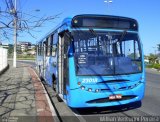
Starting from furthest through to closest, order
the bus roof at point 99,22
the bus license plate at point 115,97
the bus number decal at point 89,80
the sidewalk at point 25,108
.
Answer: the bus roof at point 99,22
the bus license plate at point 115,97
the bus number decal at point 89,80
the sidewalk at point 25,108

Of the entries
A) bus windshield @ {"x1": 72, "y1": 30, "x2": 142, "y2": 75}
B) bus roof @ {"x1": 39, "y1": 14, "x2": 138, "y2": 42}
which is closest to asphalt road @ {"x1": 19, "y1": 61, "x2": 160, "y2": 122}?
bus windshield @ {"x1": 72, "y1": 30, "x2": 142, "y2": 75}

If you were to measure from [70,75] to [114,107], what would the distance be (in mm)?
2057

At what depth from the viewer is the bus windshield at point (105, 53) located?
9664 mm

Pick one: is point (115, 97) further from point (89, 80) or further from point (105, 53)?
point (105, 53)

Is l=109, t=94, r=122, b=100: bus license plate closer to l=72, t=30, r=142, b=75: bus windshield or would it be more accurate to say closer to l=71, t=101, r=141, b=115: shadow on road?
l=72, t=30, r=142, b=75: bus windshield

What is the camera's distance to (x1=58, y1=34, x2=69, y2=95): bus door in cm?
1039

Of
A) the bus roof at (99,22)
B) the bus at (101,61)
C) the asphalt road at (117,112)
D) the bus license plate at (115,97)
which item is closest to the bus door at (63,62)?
the bus at (101,61)

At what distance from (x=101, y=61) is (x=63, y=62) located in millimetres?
1583

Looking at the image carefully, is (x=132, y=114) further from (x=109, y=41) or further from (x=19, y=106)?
(x=19, y=106)

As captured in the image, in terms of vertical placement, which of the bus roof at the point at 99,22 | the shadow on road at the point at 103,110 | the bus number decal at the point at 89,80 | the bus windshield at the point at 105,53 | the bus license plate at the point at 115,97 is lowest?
the shadow on road at the point at 103,110

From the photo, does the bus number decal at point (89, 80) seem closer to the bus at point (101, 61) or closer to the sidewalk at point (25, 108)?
the bus at point (101, 61)

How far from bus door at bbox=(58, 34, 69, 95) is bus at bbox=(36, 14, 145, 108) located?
0.03 meters

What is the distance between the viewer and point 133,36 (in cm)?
1051

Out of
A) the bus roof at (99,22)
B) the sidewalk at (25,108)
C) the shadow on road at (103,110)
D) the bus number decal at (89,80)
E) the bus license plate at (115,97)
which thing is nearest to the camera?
the sidewalk at (25,108)
